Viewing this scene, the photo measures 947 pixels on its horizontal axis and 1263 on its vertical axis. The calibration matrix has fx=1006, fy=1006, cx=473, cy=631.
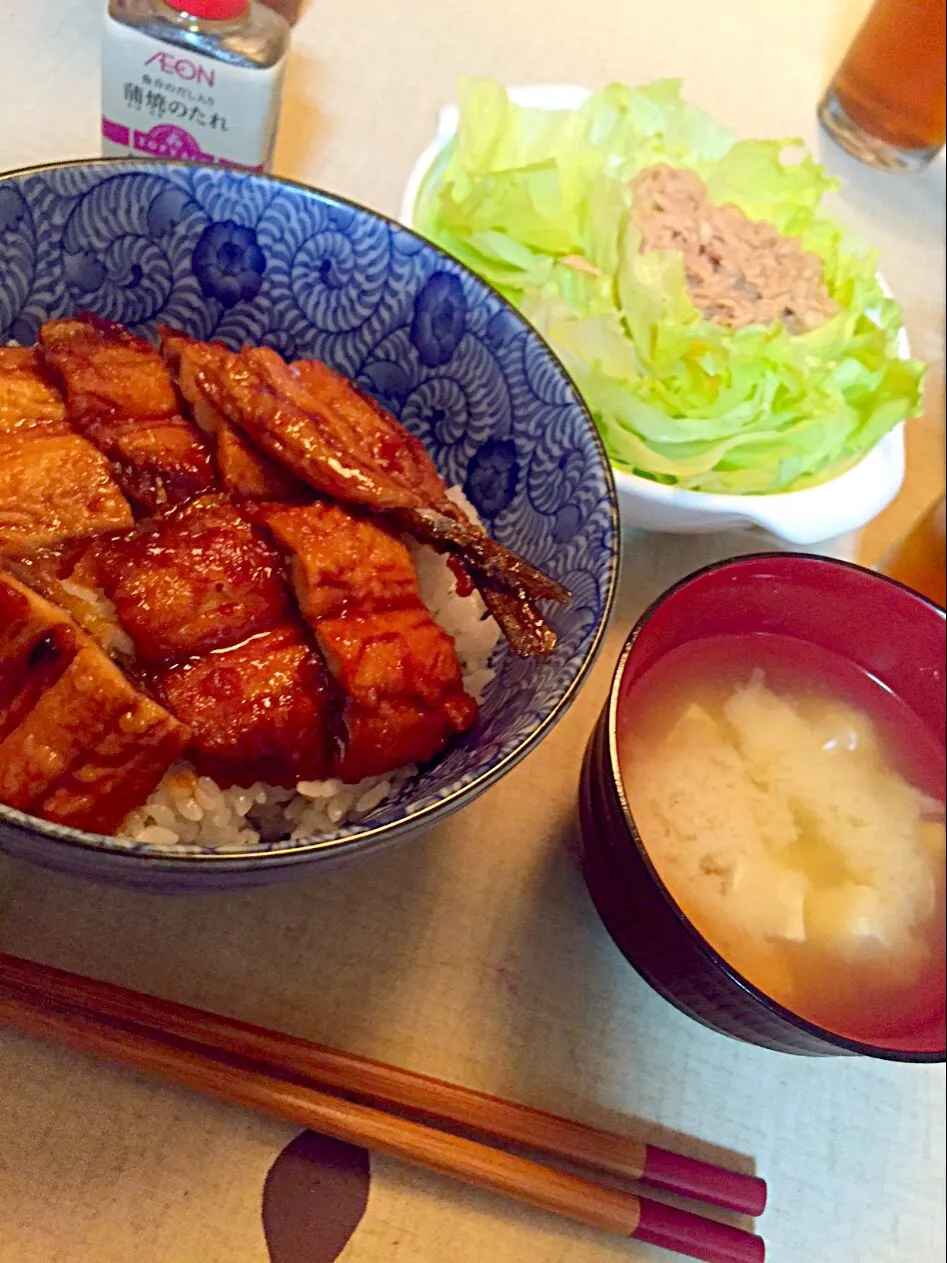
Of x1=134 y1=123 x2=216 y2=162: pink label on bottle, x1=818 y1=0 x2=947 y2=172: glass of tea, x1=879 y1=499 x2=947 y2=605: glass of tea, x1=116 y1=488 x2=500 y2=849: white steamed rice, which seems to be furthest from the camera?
x1=818 y1=0 x2=947 y2=172: glass of tea

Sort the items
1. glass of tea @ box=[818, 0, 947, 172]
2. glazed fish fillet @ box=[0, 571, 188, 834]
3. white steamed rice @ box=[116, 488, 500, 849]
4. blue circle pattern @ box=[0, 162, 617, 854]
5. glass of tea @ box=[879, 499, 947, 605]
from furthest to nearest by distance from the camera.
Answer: glass of tea @ box=[818, 0, 947, 172]
glass of tea @ box=[879, 499, 947, 605]
blue circle pattern @ box=[0, 162, 617, 854]
white steamed rice @ box=[116, 488, 500, 849]
glazed fish fillet @ box=[0, 571, 188, 834]

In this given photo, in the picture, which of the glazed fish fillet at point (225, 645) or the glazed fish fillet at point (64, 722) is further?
the glazed fish fillet at point (225, 645)

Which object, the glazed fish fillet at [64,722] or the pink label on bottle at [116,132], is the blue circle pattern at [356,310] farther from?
the pink label on bottle at [116,132]

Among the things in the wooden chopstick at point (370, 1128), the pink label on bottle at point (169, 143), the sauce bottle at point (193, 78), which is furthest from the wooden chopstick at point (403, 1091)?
the pink label on bottle at point (169, 143)

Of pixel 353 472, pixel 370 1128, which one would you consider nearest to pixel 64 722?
pixel 353 472

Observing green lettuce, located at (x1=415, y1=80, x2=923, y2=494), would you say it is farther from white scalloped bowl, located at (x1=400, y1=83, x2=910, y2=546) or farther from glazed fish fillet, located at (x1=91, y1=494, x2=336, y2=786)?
glazed fish fillet, located at (x1=91, y1=494, x2=336, y2=786)

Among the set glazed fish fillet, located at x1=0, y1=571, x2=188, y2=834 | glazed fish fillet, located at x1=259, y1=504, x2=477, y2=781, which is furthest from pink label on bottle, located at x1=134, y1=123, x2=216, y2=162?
glazed fish fillet, located at x1=0, y1=571, x2=188, y2=834
